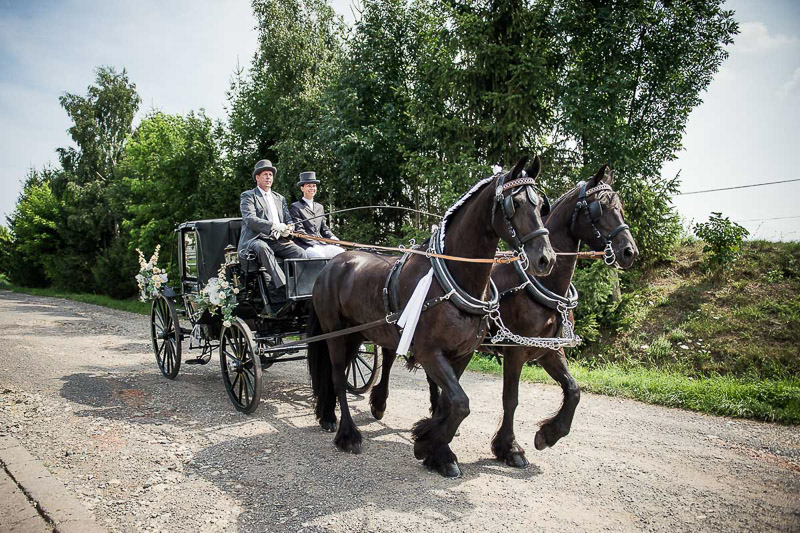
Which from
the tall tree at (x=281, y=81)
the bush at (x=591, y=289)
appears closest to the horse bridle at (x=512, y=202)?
the bush at (x=591, y=289)

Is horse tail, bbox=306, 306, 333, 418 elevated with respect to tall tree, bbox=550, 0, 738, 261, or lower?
lower

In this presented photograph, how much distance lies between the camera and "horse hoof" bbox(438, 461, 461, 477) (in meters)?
4.14

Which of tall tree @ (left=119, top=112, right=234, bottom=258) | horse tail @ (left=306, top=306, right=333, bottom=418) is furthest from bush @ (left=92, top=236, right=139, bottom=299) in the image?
horse tail @ (left=306, top=306, right=333, bottom=418)

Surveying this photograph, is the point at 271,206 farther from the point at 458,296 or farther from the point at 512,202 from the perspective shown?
the point at 512,202

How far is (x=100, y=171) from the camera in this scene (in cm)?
3162

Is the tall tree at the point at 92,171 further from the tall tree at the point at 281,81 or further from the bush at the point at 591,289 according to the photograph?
the bush at the point at 591,289

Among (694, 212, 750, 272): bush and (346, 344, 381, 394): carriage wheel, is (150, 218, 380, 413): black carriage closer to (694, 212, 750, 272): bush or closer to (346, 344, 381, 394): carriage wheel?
(346, 344, 381, 394): carriage wheel

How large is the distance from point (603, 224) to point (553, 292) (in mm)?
737

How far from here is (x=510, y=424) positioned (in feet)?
14.8

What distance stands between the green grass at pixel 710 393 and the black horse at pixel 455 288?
345 cm

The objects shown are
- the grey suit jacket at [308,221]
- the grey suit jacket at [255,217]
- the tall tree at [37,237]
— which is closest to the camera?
the grey suit jacket at [255,217]

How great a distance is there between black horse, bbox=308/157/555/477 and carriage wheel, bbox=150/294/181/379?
3.32 m

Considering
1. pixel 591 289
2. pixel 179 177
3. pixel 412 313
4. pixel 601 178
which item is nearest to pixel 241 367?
pixel 412 313

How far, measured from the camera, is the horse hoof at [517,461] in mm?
4367
